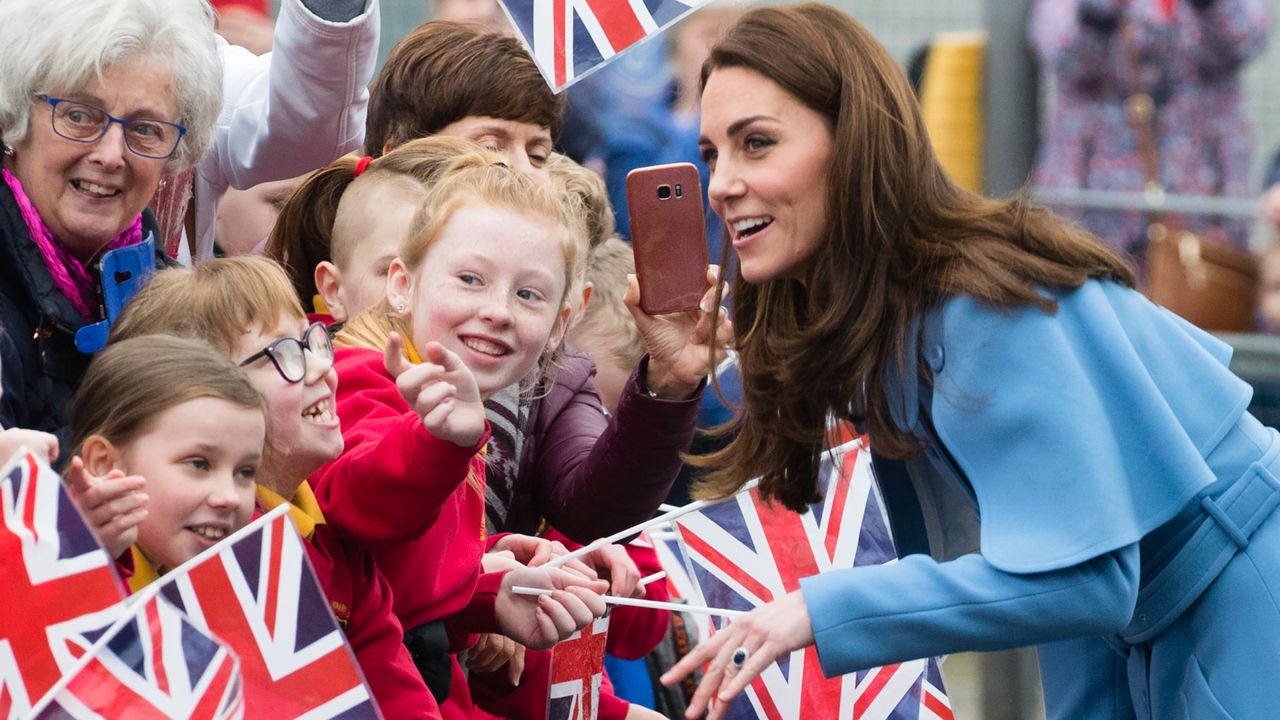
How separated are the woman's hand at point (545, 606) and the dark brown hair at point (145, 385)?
646 millimetres

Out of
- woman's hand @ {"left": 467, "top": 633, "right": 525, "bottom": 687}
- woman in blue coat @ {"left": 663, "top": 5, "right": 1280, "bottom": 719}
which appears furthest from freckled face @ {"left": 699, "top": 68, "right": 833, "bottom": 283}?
woman's hand @ {"left": 467, "top": 633, "right": 525, "bottom": 687}

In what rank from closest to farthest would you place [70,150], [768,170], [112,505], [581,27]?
1. [112,505]
2. [768,170]
3. [70,150]
4. [581,27]

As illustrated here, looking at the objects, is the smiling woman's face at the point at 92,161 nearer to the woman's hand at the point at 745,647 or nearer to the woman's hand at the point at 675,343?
the woman's hand at the point at 675,343

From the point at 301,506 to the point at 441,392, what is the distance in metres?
0.32

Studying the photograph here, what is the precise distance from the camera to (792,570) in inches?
147

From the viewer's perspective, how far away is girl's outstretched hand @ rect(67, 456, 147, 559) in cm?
259

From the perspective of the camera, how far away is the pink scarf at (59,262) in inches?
129

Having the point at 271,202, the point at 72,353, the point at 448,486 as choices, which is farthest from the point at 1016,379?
the point at 271,202

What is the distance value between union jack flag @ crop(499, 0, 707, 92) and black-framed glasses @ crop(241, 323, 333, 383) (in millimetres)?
656

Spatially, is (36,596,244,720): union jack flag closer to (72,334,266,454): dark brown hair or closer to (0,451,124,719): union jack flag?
(0,451,124,719): union jack flag

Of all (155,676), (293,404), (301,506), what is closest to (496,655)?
(301,506)

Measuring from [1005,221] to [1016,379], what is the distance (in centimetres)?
31

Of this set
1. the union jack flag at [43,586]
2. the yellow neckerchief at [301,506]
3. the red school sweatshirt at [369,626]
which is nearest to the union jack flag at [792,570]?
the red school sweatshirt at [369,626]

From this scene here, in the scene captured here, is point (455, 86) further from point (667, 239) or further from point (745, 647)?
point (745, 647)
